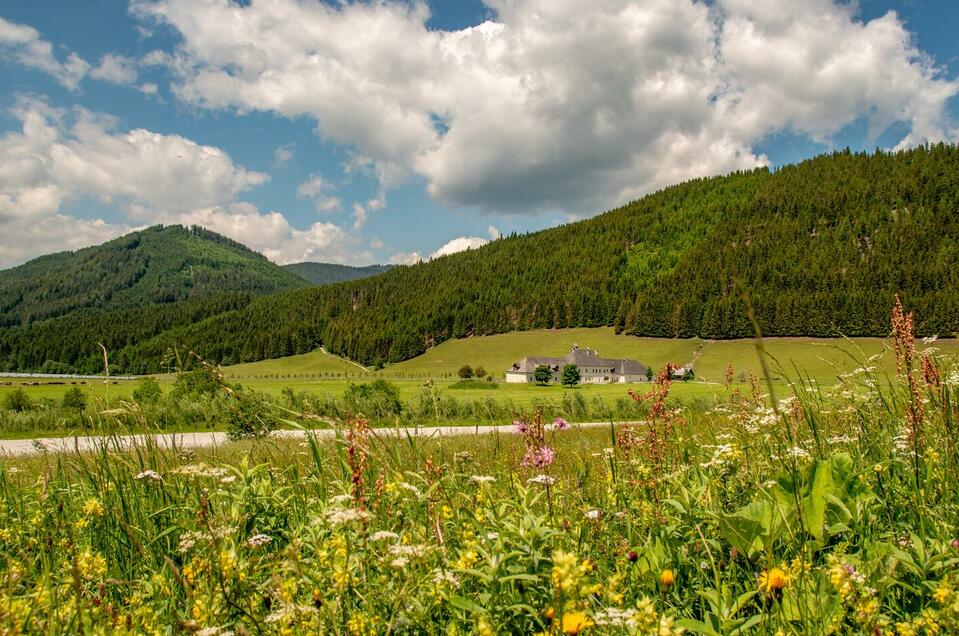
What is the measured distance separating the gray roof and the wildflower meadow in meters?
117

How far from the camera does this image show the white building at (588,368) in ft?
392

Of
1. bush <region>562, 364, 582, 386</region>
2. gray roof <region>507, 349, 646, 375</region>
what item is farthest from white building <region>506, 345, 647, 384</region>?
bush <region>562, 364, 582, 386</region>

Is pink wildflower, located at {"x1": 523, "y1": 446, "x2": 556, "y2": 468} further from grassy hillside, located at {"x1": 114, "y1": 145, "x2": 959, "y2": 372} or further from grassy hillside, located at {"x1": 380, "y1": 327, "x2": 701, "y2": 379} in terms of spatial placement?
grassy hillside, located at {"x1": 114, "y1": 145, "x2": 959, "y2": 372}

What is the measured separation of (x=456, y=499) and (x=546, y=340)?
15991 centimetres

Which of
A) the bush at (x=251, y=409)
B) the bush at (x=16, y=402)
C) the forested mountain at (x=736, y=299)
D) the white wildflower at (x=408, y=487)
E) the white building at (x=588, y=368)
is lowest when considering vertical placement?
the white building at (x=588, y=368)

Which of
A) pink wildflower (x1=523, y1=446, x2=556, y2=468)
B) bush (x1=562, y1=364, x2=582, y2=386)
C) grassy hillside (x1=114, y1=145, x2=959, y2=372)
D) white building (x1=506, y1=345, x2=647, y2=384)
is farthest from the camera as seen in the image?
grassy hillside (x1=114, y1=145, x2=959, y2=372)

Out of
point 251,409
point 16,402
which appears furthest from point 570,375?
→ point 251,409

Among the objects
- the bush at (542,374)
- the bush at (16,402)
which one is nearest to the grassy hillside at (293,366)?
the bush at (542,374)

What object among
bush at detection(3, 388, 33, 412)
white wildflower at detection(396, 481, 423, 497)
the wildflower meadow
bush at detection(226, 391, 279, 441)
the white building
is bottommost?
the white building

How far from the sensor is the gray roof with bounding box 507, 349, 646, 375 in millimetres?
121750

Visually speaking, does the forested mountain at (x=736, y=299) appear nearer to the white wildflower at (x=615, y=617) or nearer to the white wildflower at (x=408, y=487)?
the white wildflower at (x=408, y=487)

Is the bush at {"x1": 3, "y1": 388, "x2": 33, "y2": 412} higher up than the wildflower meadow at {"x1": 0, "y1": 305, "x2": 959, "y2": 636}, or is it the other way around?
the wildflower meadow at {"x1": 0, "y1": 305, "x2": 959, "y2": 636}

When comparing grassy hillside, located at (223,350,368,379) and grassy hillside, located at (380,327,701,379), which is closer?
grassy hillside, located at (380,327,701,379)

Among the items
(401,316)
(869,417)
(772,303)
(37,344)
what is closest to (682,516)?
(869,417)
